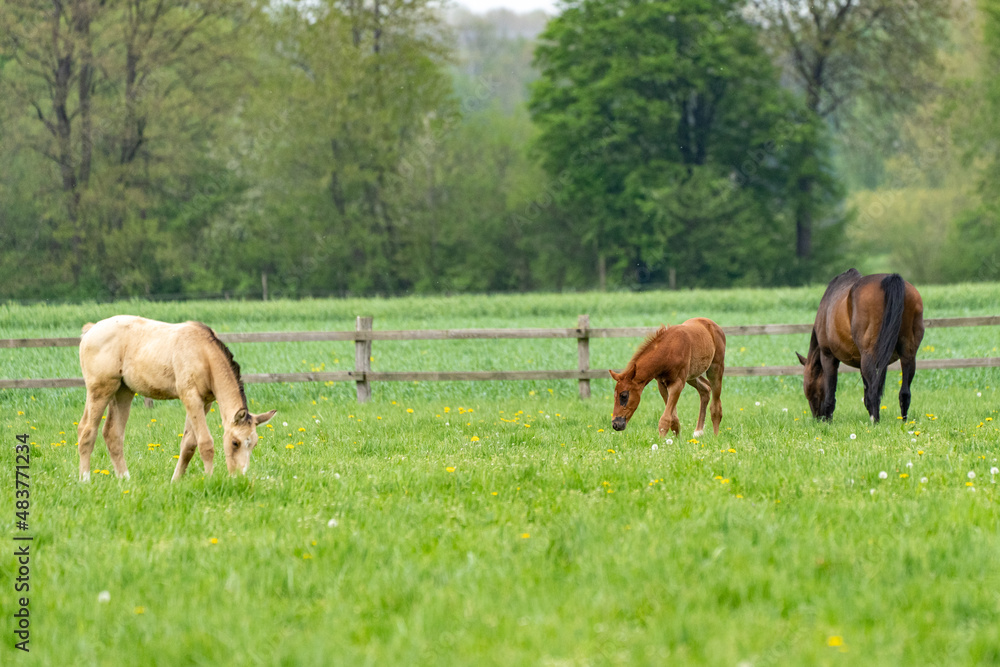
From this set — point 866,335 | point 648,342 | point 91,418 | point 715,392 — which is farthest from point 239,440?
point 866,335

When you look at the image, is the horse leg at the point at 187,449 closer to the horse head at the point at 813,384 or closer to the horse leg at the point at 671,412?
the horse leg at the point at 671,412

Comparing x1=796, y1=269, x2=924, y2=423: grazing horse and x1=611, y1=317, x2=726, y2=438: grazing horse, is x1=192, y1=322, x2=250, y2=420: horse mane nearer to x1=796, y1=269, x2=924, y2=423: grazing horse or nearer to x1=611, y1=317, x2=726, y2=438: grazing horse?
x1=611, y1=317, x2=726, y2=438: grazing horse

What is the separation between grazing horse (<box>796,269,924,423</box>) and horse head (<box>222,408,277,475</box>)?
5693 mm

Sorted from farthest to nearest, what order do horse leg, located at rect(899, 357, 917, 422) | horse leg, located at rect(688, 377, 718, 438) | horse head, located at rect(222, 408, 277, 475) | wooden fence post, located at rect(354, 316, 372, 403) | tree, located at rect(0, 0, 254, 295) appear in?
tree, located at rect(0, 0, 254, 295)
wooden fence post, located at rect(354, 316, 372, 403)
horse leg, located at rect(899, 357, 917, 422)
horse leg, located at rect(688, 377, 718, 438)
horse head, located at rect(222, 408, 277, 475)

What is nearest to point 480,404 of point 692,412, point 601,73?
point 692,412

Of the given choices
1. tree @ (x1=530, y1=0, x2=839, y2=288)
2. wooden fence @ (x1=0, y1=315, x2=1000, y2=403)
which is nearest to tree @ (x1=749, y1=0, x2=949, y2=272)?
tree @ (x1=530, y1=0, x2=839, y2=288)

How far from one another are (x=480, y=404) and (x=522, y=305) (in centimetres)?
1167

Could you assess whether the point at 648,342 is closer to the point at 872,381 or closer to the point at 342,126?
the point at 872,381

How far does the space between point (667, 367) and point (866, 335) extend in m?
2.22

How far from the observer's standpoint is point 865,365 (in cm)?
860

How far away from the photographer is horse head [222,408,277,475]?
234 inches

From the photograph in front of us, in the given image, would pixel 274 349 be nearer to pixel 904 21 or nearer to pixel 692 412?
pixel 692 412

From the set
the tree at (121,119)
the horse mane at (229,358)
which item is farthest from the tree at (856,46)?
the horse mane at (229,358)

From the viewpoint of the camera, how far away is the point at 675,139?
3812 cm
